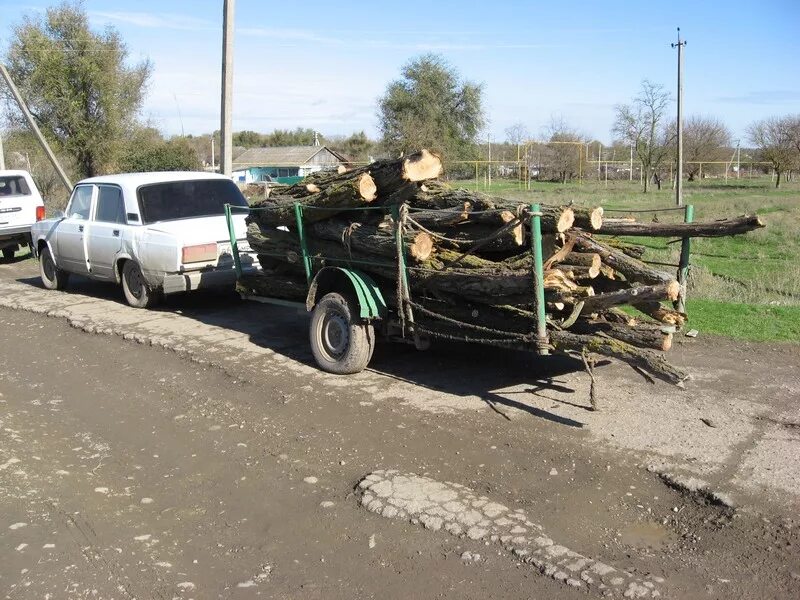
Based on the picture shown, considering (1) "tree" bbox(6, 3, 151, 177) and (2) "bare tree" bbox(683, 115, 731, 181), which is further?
(2) "bare tree" bbox(683, 115, 731, 181)

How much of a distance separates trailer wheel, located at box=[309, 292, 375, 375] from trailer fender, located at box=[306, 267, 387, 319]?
134mm

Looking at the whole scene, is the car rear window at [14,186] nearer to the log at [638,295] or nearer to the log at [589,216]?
the log at [589,216]

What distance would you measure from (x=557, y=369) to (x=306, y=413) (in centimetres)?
251

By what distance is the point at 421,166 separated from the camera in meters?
6.47

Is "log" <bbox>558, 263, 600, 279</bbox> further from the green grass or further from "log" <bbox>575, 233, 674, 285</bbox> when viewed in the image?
the green grass

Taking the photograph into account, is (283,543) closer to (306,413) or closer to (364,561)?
(364,561)

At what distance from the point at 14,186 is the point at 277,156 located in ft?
230

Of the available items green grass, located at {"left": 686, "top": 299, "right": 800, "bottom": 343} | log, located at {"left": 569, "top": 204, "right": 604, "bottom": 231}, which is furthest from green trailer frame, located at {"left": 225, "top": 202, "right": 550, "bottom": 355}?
green grass, located at {"left": 686, "top": 299, "right": 800, "bottom": 343}

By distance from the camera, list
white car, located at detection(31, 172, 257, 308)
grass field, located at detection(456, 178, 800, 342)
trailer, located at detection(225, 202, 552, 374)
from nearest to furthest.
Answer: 1. trailer, located at detection(225, 202, 552, 374)
2. grass field, located at detection(456, 178, 800, 342)
3. white car, located at detection(31, 172, 257, 308)

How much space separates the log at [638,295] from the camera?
5.33 metres

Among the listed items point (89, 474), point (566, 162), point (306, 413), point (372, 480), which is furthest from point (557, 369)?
point (566, 162)

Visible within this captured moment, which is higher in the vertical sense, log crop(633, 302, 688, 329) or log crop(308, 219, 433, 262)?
log crop(308, 219, 433, 262)

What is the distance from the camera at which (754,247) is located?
19.7 m

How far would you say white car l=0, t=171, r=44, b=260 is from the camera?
16.7m
